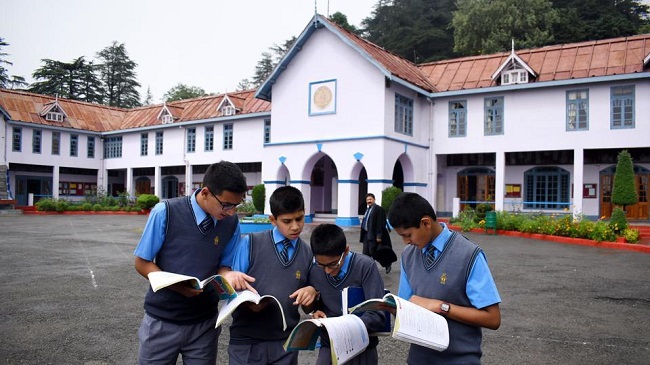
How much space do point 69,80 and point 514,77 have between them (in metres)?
48.1

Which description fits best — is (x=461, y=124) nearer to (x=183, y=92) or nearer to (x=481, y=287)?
(x=481, y=287)

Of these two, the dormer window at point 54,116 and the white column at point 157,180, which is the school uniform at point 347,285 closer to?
the white column at point 157,180

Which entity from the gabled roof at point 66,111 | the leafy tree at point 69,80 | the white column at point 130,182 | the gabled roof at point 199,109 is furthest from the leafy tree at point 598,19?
the leafy tree at point 69,80

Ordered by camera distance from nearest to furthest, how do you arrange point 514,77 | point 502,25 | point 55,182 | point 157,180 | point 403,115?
point 514,77
point 403,115
point 157,180
point 55,182
point 502,25

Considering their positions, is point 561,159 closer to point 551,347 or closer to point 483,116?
point 483,116

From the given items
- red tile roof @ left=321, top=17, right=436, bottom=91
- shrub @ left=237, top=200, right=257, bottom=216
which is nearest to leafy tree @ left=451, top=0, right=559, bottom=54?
red tile roof @ left=321, top=17, right=436, bottom=91

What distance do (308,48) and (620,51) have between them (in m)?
13.6

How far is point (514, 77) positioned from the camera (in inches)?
861

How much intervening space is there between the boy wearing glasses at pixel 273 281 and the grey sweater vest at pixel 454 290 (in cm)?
73

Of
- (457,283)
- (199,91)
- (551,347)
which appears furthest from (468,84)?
(199,91)

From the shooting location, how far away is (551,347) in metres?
5.30

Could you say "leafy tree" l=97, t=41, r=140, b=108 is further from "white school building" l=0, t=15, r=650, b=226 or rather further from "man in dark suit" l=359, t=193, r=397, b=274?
"man in dark suit" l=359, t=193, r=397, b=274

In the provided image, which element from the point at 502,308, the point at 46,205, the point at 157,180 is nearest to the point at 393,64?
the point at 502,308

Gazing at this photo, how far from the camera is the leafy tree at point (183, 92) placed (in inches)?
2265
